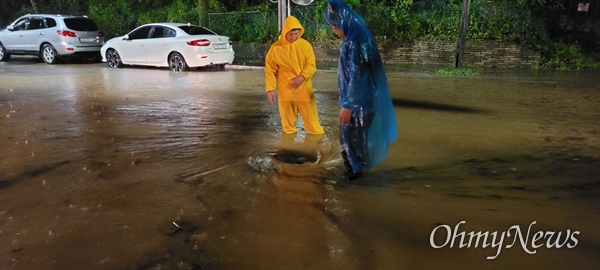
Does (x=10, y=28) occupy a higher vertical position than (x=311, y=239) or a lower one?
higher

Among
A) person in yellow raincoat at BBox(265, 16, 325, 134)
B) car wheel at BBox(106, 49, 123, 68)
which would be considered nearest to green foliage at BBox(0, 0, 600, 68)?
car wheel at BBox(106, 49, 123, 68)

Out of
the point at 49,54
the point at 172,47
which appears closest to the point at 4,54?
the point at 49,54

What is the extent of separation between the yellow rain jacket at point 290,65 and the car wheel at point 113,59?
11271 millimetres

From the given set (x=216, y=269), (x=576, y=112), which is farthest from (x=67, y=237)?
(x=576, y=112)

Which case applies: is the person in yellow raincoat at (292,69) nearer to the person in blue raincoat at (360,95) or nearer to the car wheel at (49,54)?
the person in blue raincoat at (360,95)

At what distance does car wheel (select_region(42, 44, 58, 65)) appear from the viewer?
16406 millimetres

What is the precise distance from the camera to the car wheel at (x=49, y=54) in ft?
53.8

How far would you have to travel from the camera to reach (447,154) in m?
5.24

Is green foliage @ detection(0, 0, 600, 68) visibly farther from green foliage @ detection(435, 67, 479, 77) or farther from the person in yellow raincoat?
the person in yellow raincoat

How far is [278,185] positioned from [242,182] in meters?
0.36

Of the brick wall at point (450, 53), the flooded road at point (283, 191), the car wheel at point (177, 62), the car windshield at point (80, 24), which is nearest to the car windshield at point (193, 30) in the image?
the car wheel at point (177, 62)

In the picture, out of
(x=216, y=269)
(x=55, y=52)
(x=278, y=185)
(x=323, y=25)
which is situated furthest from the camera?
(x=323, y=25)

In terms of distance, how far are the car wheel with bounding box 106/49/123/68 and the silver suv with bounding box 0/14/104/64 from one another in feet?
5.22

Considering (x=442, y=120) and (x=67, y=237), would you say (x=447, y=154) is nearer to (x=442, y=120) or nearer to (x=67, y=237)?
(x=442, y=120)
